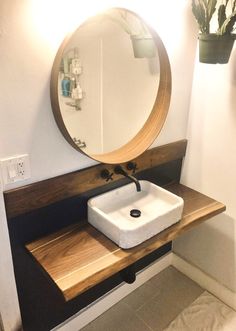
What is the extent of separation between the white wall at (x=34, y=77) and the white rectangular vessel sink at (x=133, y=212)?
0.82ft

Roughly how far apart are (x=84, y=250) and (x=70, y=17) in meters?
0.94

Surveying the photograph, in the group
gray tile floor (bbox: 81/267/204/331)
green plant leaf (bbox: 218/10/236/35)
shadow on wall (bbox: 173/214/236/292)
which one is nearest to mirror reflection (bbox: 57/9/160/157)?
green plant leaf (bbox: 218/10/236/35)

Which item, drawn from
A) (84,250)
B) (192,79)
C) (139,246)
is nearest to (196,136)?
(192,79)

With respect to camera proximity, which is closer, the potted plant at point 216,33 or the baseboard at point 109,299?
the potted plant at point 216,33

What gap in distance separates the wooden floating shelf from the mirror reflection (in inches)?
16.2

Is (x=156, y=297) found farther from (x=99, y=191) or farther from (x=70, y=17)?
(x=70, y=17)

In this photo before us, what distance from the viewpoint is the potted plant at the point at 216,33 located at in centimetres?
120

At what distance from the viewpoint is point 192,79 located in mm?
1599

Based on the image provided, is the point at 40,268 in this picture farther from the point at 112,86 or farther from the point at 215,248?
the point at 215,248

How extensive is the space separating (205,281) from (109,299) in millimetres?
684

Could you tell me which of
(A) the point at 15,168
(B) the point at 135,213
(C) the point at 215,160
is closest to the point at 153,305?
(B) the point at 135,213

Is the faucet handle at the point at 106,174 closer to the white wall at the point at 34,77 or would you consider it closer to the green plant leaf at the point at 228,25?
the white wall at the point at 34,77

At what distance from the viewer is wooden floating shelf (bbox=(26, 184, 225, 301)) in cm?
105

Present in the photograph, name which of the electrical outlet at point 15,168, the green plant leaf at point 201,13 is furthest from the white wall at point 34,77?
the green plant leaf at point 201,13
